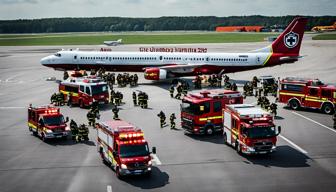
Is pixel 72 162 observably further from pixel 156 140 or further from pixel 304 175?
pixel 304 175

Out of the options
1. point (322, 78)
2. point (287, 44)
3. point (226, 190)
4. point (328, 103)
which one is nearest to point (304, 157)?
point (226, 190)

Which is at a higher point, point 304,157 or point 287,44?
point 287,44

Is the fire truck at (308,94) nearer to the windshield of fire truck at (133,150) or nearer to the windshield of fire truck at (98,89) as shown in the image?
the windshield of fire truck at (98,89)

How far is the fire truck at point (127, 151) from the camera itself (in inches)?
955

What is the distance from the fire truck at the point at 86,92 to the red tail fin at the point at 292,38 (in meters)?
25.2

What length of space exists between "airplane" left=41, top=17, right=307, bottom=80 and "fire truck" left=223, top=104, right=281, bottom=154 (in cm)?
2985

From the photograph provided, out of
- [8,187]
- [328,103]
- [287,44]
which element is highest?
[287,44]

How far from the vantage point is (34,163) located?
2797 cm

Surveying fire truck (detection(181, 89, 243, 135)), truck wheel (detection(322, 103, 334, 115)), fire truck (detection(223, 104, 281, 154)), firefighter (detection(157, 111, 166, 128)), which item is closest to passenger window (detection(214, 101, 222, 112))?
fire truck (detection(181, 89, 243, 135))

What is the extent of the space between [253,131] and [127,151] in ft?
25.9

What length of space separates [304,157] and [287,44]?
107 ft

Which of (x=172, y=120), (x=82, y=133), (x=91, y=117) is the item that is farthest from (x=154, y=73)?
(x=82, y=133)

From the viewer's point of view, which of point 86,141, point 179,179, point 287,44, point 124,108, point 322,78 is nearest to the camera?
point 179,179

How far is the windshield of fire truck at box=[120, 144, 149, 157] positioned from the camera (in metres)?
24.6
